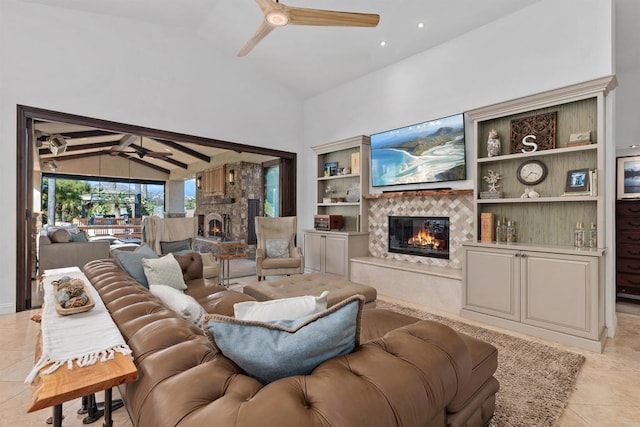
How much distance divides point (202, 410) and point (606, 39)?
4.29 m

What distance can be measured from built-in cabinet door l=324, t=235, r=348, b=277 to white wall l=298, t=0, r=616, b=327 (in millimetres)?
1839

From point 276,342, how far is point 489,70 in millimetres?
4176

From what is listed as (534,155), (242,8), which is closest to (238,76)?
(242,8)

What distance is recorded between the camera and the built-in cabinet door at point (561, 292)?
2732 mm

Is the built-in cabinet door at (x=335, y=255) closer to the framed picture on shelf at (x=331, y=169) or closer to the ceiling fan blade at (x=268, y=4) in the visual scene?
the framed picture on shelf at (x=331, y=169)

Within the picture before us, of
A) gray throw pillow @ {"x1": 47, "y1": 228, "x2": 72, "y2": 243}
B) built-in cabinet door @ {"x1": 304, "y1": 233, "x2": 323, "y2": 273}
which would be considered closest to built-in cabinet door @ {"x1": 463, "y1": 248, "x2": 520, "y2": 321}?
built-in cabinet door @ {"x1": 304, "y1": 233, "x2": 323, "y2": 273}

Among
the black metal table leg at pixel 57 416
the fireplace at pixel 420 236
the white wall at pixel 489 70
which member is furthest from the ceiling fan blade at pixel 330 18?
the black metal table leg at pixel 57 416

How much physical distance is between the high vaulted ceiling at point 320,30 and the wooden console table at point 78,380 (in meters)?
4.24

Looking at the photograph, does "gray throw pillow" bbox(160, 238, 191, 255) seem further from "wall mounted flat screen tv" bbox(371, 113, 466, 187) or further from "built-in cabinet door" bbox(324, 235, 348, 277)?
"wall mounted flat screen tv" bbox(371, 113, 466, 187)

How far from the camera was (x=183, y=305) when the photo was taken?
157 cm

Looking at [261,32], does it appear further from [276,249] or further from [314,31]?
[276,249]

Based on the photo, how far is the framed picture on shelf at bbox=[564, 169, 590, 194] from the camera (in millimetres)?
3061

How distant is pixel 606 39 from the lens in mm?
2986

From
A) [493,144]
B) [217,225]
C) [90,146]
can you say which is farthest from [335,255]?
[90,146]
